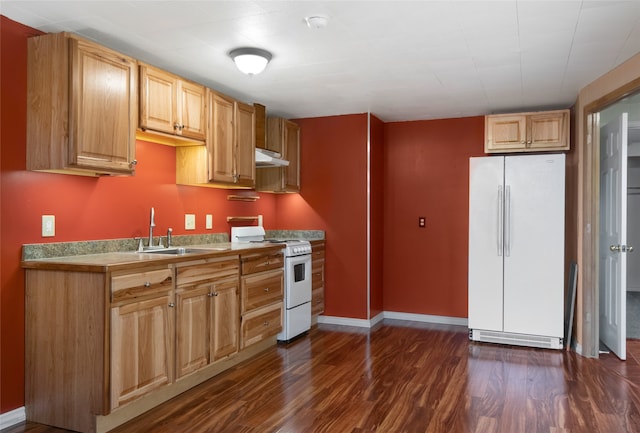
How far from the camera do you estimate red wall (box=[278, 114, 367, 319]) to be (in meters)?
5.12

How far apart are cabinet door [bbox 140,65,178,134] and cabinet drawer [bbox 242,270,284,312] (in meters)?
1.34

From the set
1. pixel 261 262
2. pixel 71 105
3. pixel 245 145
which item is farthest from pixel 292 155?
pixel 71 105

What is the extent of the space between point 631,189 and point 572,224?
3925mm

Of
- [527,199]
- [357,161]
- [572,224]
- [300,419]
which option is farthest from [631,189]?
[300,419]

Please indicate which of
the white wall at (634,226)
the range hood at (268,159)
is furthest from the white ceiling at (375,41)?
the white wall at (634,226)

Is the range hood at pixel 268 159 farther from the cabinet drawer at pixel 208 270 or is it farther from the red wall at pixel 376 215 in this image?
the cabinet drawer at pixel 208 270

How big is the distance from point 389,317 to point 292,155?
2.21 m

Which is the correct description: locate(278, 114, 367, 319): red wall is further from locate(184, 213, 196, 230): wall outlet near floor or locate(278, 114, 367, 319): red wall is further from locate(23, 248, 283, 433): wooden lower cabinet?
locate(23, 248, 283, 433): wooden lower cabinet

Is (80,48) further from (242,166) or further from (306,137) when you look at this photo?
(306,137)

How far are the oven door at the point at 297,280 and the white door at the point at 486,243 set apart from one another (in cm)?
160

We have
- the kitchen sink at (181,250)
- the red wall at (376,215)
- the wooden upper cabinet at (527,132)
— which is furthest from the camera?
the red wall at (376,215)

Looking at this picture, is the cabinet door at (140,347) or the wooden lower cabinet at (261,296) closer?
the cabinet door at (140,347)

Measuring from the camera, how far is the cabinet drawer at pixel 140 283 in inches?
101

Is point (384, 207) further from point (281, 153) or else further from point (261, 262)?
point (261, 262)
